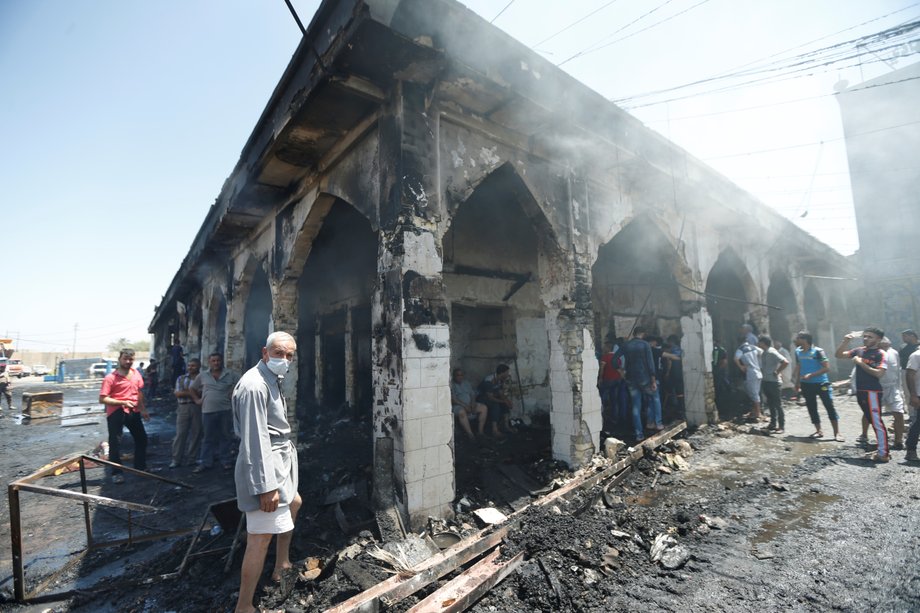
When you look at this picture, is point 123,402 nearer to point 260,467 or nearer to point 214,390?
point 214,390

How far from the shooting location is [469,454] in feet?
20.7

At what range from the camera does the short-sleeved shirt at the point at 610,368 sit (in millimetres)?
8014

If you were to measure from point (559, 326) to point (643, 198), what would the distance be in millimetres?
3611

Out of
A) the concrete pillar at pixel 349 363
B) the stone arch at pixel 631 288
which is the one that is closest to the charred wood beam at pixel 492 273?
the stone arch at pixel 631 288

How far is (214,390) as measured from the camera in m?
6.52

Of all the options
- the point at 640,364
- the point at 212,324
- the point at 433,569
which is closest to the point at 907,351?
the point at 640,364

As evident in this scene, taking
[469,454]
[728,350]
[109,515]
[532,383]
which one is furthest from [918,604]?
[728,350]

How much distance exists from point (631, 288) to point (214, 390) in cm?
992

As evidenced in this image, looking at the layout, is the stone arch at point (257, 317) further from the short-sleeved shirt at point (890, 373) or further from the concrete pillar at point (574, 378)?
the short-sleeved shirt at point (890, 373)

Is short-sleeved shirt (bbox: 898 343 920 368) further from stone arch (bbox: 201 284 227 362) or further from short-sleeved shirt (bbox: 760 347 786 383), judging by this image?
stone arch (bbox: 201 284 227 362)

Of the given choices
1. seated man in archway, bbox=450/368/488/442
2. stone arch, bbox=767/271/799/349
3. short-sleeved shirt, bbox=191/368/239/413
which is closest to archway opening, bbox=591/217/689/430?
seated man in archway, bbox=450/368/488/442

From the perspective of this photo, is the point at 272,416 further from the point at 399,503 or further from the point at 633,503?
the point at 633,503

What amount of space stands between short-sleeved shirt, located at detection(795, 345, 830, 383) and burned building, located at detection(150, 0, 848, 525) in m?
1.54

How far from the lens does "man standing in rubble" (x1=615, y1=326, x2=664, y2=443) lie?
7113 millimetres
